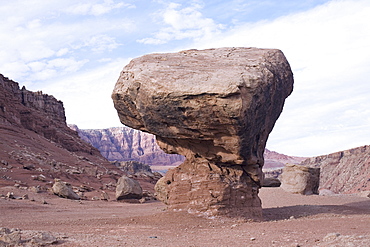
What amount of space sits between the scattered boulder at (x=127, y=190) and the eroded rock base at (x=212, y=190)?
13.0 m

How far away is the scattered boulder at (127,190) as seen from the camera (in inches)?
989

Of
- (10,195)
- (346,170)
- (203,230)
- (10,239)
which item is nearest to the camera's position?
(10,239)

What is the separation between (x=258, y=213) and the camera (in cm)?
1245

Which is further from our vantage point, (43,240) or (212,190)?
(212,190)

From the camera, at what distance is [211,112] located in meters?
10.3

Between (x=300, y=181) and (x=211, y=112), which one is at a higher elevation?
(x=211, y=112)

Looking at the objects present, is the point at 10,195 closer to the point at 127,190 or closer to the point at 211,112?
the point at 127,190

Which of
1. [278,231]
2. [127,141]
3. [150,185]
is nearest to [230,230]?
[278,231]

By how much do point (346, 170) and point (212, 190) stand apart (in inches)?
2420

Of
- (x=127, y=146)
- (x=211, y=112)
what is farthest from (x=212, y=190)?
(x=127, y=146)

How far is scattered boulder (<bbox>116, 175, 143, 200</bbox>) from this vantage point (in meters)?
25.1

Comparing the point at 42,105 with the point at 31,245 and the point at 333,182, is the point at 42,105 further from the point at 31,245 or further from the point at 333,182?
the point at 31,245

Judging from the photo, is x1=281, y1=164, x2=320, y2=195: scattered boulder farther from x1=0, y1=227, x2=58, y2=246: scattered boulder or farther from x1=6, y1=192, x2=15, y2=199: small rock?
x1=0, y1=227, x2=58, y2=246: scattered boulder

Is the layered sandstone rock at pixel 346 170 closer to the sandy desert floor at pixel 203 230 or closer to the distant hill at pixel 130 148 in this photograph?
the sandy desert floor at pixel 203 230
